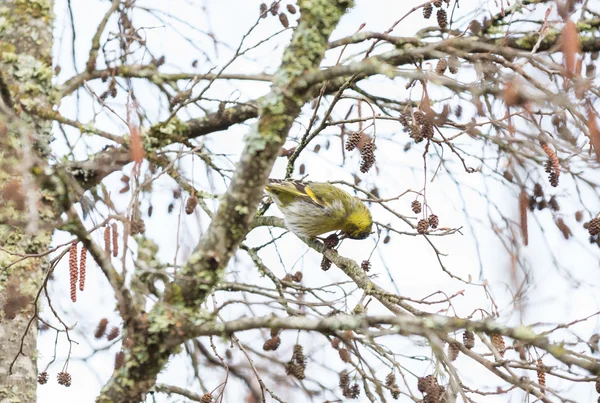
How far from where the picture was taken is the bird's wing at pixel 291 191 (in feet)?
17.4

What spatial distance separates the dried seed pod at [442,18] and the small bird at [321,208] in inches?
47.9

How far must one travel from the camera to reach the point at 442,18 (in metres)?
4.86

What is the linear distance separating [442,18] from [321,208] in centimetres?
146

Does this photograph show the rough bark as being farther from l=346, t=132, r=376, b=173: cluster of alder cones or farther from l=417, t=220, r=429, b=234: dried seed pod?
l=417, t=220, r=429, b=234: dried seed pod

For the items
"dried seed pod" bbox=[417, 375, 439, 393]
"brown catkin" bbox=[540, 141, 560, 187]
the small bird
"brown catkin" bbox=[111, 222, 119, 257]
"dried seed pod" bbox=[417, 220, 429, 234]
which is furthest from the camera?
the small bird

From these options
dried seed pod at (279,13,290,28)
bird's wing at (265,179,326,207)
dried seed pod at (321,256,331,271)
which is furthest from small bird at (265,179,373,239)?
dried seed pod at (279,13,290,28)

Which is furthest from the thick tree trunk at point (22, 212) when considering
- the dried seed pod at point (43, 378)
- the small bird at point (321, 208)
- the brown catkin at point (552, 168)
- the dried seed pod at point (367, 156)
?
the brown catkin at point (552, 168)

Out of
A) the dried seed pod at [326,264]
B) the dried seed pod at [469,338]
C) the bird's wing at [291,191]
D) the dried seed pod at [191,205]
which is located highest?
the bird's wing at [291,191]

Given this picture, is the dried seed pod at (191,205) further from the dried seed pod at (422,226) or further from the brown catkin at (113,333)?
the dried seed pod at (422,226)

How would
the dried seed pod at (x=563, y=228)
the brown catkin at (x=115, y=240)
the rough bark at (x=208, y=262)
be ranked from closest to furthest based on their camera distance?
the rough bark at (x=208, y=262)
the brown catkin at (x=115, y=240)
the dried seed pod at (x=563, y=228)

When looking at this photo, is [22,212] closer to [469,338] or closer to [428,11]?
[469,338]

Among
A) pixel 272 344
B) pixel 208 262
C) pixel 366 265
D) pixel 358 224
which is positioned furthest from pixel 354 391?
pixel 358 224

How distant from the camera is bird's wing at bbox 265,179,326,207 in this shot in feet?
17.4

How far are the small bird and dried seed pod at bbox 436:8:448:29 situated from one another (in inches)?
47.9
